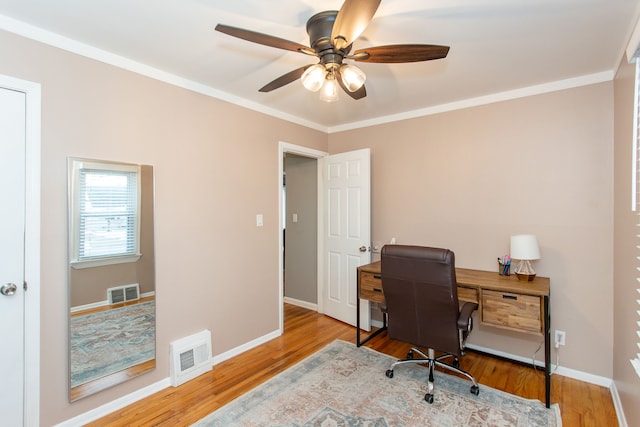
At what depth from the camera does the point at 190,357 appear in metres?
2.52

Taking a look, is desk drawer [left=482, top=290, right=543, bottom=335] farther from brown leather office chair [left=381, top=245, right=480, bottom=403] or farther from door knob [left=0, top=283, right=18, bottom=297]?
door knob [left=0, top=283, right=18, bottom=297]

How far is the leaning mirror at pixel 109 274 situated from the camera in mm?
1982

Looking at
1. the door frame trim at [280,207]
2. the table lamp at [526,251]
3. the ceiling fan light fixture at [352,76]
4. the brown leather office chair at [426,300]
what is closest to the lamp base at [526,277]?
the table lamp at [526,251]

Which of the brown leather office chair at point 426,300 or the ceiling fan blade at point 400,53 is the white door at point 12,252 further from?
the brown leather office chair at point 426,300

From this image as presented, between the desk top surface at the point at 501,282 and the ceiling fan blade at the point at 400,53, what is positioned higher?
the ceiling fan blade at the point at 400,53

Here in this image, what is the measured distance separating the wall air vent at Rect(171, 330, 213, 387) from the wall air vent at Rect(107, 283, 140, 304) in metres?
0.51

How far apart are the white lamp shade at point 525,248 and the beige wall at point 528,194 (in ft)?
0.89

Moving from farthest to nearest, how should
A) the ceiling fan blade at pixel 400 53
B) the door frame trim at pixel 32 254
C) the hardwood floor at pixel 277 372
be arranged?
the hardwood floor at pixel 277 372, the door frame trim at pixel 32 254, the ceiling fan blade at pixel 400 53

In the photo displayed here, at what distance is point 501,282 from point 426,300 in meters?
0.77

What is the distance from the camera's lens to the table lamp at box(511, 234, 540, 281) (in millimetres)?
2436

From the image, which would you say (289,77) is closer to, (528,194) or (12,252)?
(12,252)


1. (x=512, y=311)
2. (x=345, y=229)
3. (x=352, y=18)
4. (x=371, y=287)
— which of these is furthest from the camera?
(x=345, y=229)

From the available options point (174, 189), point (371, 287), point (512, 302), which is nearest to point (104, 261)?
point (174, 189)

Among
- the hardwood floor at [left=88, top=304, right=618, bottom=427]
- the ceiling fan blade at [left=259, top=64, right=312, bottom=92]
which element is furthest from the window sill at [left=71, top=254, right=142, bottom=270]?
the ceiling fan blade at [left=259, top=64, right=312, bottom=92]
